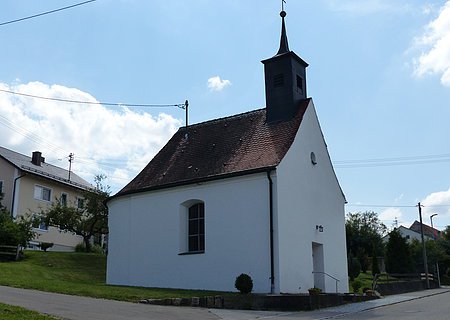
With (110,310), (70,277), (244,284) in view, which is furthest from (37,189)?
(110,310)

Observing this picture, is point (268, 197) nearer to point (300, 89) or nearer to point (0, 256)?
point (300, 89)

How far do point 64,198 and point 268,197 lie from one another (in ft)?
102

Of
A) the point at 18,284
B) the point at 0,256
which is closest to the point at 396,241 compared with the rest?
the point at 0,256

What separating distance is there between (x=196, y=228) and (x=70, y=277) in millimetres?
8088

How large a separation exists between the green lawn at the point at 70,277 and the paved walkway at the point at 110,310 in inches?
43.0

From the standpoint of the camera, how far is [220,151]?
2548 centimetres

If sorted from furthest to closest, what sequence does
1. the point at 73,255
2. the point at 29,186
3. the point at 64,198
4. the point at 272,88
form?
the point at 64,198, the point at 29,186, the point at 73,255, the point at 272,88

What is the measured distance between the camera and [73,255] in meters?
35.8

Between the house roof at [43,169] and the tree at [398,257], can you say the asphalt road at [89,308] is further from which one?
the tree at [398,257]

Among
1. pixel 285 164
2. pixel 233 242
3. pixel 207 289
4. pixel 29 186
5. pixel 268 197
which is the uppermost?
pixel 29 186

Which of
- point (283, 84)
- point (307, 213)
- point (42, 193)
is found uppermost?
point (283, 84)

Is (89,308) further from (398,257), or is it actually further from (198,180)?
(398,257)

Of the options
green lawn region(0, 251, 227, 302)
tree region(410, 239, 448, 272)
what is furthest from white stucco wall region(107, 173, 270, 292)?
tree region(410, 239, 448, 272)

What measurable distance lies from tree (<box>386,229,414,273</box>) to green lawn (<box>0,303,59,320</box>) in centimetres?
3748
